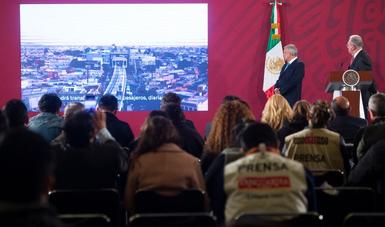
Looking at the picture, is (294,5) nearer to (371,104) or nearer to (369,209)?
(371,104)

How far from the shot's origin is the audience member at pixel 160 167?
3688 millimetres

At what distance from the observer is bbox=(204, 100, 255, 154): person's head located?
14.9 ft

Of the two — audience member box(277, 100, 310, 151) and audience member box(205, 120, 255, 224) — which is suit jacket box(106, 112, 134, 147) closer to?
audience member box(277, 100, 310, 151)

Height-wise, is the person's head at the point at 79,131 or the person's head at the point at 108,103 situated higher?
the person's head at the point at 108,103

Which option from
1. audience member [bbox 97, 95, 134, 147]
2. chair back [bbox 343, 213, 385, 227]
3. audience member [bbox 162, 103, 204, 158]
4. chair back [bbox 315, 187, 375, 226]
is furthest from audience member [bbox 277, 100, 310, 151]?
chair back [bbox 343, 213, 385, 227]

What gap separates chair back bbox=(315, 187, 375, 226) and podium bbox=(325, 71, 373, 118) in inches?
142

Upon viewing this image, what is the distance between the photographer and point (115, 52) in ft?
32.2

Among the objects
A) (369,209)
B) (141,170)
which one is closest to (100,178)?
(141,170)

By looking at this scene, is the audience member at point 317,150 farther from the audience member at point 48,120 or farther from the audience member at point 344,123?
the audience member at point 48,120

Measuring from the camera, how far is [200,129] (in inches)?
395

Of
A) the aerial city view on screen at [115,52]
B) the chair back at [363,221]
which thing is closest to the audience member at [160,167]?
the chair back at [363,221]

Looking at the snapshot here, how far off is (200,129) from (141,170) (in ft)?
20.6

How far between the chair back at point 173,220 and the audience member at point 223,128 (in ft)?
4.56

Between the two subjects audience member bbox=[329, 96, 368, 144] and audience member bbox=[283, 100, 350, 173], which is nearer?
audience member bbox=[283, 100, 350, 173]
